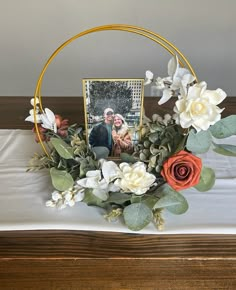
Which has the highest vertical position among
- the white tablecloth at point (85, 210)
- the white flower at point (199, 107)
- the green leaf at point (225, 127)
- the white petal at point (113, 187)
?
the white flower at point (199, 107)

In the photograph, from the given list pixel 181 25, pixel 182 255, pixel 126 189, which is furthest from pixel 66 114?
pixel 181 25

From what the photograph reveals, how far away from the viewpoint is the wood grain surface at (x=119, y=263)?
683 millimetres

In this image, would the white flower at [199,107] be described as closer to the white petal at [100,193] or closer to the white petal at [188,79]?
the white petal at [188,79]

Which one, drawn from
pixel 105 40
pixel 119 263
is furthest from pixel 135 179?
pixel 105 40

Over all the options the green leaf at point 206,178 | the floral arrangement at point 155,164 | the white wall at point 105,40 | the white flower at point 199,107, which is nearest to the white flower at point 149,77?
the floral arrangement at point 155,164

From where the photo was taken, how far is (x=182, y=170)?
0.70 meters

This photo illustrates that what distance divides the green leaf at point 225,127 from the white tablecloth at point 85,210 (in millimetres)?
149

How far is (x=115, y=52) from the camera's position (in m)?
1.93

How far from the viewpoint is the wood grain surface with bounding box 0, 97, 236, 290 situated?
2.24 ft

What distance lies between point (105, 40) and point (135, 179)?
1.33 m

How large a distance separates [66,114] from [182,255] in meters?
0.66

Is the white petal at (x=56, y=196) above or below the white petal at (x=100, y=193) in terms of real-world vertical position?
below

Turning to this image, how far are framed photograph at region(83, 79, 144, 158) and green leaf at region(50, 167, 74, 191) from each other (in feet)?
0.34

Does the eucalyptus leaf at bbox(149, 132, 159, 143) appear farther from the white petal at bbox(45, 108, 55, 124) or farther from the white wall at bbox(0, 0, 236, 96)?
the white wall at bbox(0, 0, 236, 96)
